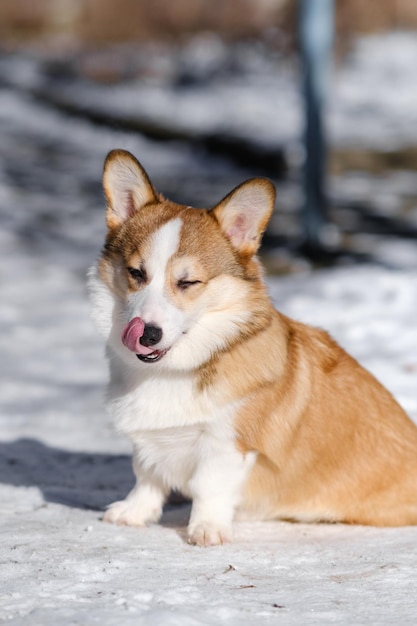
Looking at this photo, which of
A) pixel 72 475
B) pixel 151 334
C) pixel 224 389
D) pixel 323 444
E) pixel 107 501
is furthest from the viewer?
pixel 72 475

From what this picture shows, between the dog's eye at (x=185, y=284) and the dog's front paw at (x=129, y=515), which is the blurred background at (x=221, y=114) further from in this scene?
the dog's eye at (x=185, y=284)

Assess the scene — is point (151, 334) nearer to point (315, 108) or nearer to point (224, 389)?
point (224, 389)

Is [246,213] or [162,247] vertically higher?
[246,213]

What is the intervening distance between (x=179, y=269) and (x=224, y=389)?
17.3 inches

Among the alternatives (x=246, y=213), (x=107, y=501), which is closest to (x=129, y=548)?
(x=107, y=501)

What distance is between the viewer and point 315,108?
28.5 feet

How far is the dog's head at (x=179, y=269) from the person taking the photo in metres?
3.26

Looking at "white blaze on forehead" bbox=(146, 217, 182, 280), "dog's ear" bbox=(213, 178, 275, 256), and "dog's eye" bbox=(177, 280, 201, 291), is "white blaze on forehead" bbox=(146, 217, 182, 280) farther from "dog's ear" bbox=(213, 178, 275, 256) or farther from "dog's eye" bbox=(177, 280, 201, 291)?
"dog's ear" bbox=(213, 178, 275, 256)

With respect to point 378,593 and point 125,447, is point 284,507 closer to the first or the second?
point 378,593

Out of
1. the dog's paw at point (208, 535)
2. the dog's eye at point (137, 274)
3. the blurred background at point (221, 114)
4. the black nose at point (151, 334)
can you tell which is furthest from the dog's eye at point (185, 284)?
the blurred background at point (221, 114)

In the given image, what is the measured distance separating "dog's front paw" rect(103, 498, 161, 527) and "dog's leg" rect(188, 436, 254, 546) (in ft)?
0.77

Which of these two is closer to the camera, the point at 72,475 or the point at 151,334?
the point at 151,334

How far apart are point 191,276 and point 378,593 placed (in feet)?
3.88

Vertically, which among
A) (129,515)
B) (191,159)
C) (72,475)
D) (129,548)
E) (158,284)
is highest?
(191,159)
